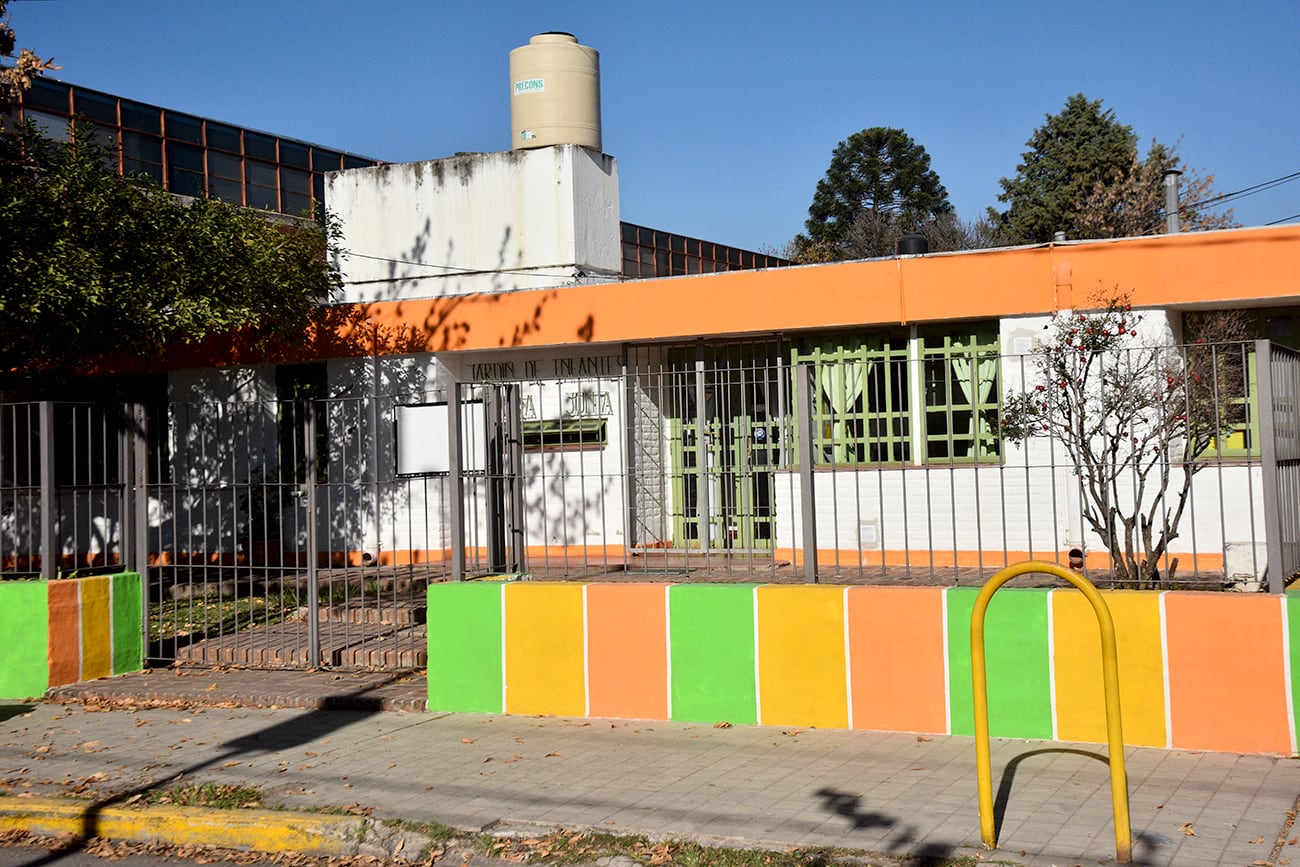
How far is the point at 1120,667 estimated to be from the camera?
7152 mm

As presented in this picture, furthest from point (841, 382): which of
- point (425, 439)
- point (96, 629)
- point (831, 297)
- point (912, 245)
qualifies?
point (96, 629)

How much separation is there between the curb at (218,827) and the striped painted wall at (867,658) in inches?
102

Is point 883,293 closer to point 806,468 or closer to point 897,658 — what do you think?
point 806,468

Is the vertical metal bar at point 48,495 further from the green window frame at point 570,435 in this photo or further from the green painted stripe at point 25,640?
the green window frame at point 570,435

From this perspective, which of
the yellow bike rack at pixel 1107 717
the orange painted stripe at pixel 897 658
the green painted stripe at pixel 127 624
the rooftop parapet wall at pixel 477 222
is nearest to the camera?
the yellow bike rack at pixel 1107 717

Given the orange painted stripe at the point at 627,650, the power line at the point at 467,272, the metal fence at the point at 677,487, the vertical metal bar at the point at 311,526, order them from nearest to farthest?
1. the metal fence at the point at 677,487
2. the orange painted stripe at the point at 627,650
3. the vertical metal bar at the point at 311,526
4. the power line at the point at 467,272

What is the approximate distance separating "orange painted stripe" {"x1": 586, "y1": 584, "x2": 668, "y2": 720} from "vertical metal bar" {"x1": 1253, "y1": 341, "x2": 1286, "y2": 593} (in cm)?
368

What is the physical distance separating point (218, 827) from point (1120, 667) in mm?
4995

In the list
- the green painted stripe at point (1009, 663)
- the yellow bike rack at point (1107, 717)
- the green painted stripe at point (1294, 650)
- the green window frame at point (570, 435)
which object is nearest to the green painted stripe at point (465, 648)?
the green painted stripe at point (1009, 663)

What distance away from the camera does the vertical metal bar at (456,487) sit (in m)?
9.10

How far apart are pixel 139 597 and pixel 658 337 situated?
6900 millimetres

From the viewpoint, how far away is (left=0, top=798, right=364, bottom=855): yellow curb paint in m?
6.25

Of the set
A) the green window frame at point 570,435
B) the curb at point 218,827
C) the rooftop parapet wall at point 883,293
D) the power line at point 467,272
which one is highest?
the power line at point 467,272

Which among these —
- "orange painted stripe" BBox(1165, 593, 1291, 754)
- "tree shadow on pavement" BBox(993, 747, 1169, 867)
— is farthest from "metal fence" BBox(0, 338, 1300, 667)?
"tree shadow on pavement" BBox(993, 747, 1169, 867)
